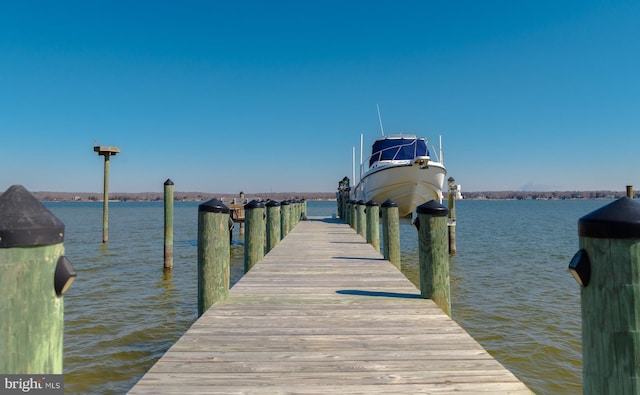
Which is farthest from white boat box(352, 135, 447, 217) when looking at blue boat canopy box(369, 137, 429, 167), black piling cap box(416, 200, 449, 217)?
black piling cap box(416, 200, 449, 217)

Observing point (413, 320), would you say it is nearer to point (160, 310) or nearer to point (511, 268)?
point (160, 310)

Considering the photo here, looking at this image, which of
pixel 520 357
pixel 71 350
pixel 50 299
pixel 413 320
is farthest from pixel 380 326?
pixel 71 350

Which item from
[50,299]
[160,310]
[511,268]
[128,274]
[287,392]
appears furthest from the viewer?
[511,268]

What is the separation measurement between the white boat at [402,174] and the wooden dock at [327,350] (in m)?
14.3

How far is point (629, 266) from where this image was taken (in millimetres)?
1612

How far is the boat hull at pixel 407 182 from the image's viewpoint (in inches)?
731

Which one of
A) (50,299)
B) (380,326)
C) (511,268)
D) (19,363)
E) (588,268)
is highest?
(588,268)

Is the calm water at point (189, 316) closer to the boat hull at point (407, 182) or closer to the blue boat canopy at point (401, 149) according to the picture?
the boat hull at point (407, 182)

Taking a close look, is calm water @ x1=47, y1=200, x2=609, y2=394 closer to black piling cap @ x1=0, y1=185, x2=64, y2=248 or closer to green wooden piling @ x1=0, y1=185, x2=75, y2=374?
green wooden piling @ x1=0, y1=185, x2=75, y2=374

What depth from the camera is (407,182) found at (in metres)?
19.1

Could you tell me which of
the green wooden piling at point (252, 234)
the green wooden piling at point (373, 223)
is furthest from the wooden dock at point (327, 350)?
the green wooden piling at point (373, 223)

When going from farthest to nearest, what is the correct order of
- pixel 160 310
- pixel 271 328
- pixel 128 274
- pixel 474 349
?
pixel 128 274, pixel 160 310, pixel 271 328, pixel 474 349

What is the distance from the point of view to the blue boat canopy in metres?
21.4

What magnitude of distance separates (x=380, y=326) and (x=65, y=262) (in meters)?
2.52
